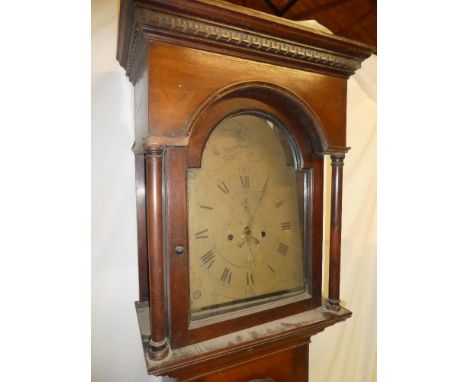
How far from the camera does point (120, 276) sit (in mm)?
1006

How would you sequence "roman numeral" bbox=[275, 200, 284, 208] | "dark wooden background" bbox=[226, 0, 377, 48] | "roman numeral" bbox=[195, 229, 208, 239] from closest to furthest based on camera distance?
"roman numeral" bbox=[195, 229, 208, 239]
"roman numeral" bbox=[275, 200, 284, 208]
"dark wooden background" bbox=[226, 0, 377, 48]

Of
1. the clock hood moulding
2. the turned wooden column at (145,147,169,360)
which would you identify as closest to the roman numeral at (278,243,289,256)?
the turned wooden column at (145,147,169,360)

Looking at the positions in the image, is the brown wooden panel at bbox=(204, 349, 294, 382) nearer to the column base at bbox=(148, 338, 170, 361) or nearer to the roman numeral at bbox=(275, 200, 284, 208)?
the column base at bbox=(148, 338, 170, 361)

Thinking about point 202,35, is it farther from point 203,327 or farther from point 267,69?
point 203,327

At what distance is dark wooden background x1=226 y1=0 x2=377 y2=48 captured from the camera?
121 centimetres

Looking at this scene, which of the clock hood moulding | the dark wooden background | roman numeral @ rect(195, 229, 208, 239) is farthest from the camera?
the dark wooden background

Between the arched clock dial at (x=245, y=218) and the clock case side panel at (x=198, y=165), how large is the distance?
3cm

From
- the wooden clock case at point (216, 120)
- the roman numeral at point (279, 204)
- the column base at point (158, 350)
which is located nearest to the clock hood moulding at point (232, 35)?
the wooden clock case at point (216, 120)

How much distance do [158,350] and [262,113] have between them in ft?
2.25

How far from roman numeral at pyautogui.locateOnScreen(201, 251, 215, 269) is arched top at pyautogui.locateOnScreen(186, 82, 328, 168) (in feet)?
0.80

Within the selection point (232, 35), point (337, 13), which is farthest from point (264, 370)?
point (337, 13)

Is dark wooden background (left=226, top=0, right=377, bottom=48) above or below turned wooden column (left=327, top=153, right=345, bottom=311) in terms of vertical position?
above

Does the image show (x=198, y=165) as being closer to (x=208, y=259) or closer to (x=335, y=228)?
(x=208, y=259)

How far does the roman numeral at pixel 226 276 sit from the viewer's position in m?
0.74
